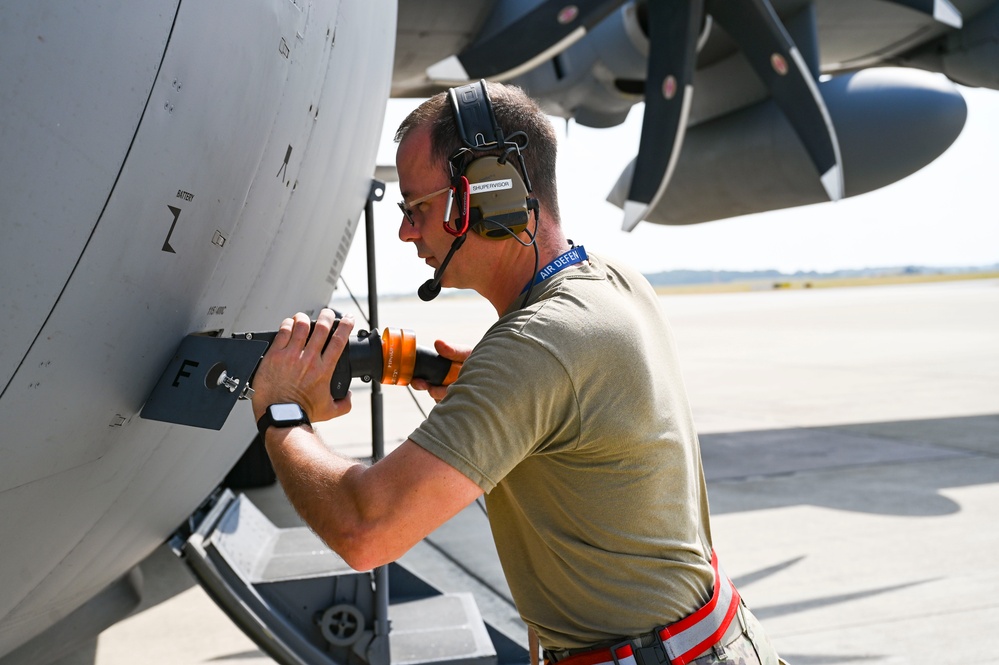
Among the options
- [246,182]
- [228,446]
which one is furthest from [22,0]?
[228,446]

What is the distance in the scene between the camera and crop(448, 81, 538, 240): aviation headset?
4.80 ft

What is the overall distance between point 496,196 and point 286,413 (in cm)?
50

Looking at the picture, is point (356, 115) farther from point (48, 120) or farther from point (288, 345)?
point (48, 120)

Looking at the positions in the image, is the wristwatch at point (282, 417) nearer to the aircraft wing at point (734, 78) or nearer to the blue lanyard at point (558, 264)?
the blue lanyard at point (558, 264)

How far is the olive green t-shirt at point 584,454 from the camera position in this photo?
1271mm

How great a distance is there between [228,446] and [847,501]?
4.82 meters

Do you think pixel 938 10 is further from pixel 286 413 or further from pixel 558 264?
pixel 286 413

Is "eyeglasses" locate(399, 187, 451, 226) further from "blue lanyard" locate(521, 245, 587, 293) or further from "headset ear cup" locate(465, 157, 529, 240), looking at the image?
"blue lanyard" locate(521, 245, 587, 293)

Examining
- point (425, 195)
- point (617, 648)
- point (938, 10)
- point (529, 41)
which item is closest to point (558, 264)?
point (425, 195)

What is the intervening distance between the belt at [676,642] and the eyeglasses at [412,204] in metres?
0.82

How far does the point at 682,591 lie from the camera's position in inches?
57.1

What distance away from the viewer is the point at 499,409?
1.26m

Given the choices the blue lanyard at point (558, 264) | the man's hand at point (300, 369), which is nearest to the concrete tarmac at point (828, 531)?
the blue lanyard at point (558, 264)

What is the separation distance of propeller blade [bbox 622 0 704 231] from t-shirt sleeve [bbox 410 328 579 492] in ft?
21.6
